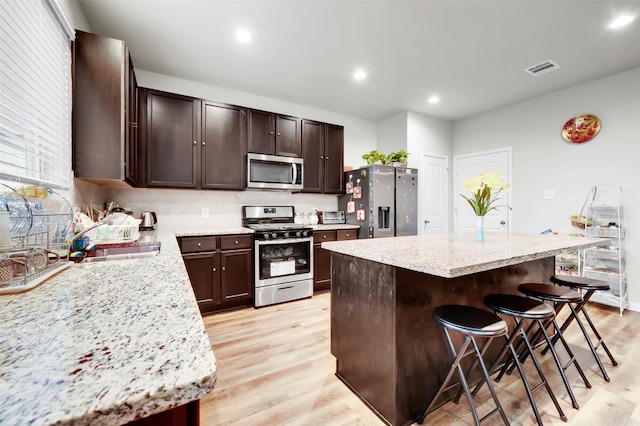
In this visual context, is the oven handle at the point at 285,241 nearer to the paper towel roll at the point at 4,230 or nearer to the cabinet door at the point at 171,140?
the cabinet door at the point at 171,140

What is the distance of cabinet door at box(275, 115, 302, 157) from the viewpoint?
357cm

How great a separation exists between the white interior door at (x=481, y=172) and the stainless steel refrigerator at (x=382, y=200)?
114 centimetres

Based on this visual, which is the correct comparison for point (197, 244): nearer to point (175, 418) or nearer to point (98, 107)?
point (98, 107)

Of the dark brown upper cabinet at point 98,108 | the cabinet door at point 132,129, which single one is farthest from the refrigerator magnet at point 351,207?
the dark brown upper cabinet at point 98,108

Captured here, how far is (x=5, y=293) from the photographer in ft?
2.80

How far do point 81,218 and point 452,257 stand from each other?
7.36ft

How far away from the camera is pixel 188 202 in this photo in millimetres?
3326

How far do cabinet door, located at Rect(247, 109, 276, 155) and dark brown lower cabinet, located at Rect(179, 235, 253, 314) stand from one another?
44.9 inches

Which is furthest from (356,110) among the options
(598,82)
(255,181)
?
(598,82)

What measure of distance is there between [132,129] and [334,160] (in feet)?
8.20

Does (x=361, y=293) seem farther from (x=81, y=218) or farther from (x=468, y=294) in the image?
(x=81, y=218)

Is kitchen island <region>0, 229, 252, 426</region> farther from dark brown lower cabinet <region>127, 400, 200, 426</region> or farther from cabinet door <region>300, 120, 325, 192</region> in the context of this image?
cabinet door <region>300, 120, 325, 192</region>

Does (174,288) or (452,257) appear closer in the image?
(174,288)

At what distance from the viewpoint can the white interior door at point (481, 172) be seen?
418cm
